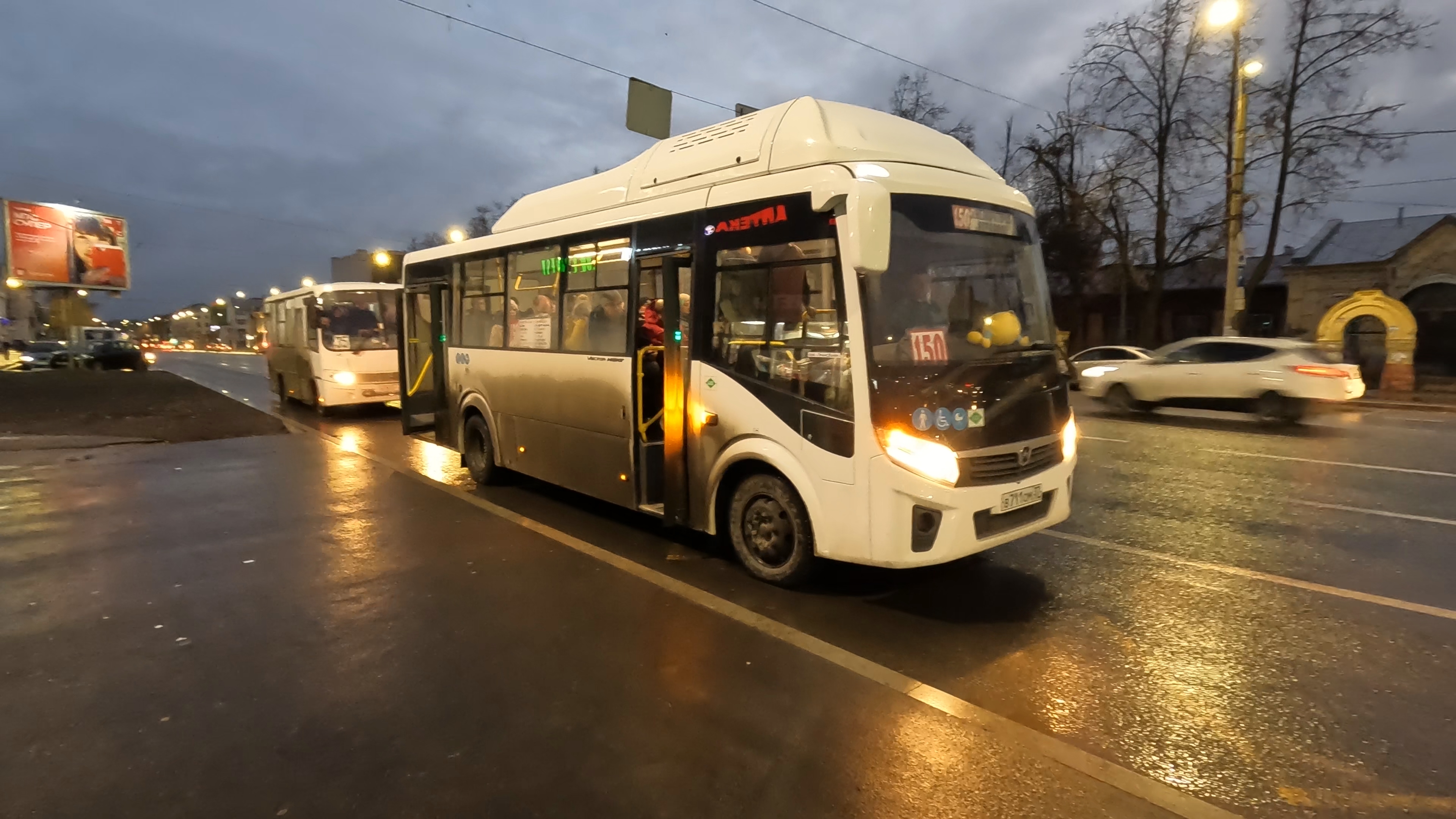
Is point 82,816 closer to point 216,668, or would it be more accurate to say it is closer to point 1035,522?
point 216,668

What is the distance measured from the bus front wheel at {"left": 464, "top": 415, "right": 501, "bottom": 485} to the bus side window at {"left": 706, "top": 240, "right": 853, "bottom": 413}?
4.36 metres

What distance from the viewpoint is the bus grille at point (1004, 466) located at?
4906 mm

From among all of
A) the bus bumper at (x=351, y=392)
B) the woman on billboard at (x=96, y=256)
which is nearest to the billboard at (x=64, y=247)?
the woman on billboard at (x=96, y=256)

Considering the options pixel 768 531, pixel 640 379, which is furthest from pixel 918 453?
pixel 640 379

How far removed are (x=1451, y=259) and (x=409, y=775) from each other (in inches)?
1297

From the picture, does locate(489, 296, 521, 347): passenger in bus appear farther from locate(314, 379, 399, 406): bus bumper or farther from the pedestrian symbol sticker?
locate(314, 379, 399, 406): bus bumper

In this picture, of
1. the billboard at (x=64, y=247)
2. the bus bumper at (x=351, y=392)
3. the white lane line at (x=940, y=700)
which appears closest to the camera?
the white lane line at (x=940, y=700)

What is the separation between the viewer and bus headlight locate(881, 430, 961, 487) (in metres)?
4.79

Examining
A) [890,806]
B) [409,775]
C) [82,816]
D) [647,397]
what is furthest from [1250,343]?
[82,816]

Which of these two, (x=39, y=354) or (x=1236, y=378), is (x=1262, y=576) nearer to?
(x=1236, y=378)

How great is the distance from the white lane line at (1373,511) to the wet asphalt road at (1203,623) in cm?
3

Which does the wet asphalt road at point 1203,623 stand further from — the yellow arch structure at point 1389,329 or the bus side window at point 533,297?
the yellow arch structure at point 1389,329

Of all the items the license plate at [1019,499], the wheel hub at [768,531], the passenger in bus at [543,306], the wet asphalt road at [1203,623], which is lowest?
the wet asphalt road at [1203,623]

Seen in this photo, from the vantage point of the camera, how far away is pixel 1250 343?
14773 millimetres
